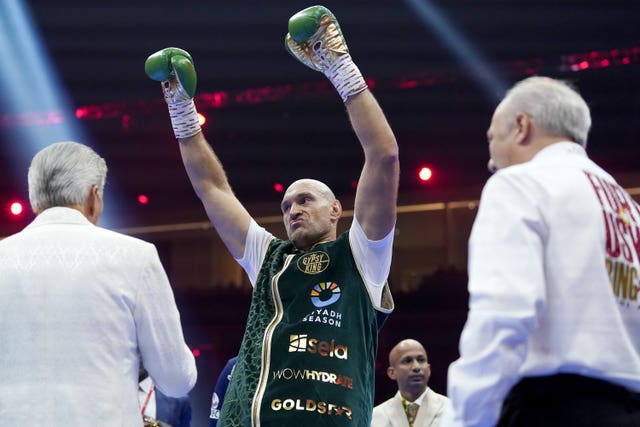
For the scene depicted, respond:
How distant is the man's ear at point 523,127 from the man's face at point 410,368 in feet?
12.0

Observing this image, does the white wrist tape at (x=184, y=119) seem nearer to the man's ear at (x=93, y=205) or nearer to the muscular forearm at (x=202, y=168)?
the muscular forearm at (x=202, y=168)

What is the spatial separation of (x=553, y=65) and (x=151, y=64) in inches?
197

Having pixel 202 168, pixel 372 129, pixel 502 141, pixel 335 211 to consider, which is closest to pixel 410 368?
pixel 335 211

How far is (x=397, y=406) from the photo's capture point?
17.0ft

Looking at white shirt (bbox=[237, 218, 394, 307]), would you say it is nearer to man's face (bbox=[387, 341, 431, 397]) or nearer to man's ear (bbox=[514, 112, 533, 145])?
man's ear (bbox=[514, 112, 533, 145])

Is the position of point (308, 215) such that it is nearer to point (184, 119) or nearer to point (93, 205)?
point (184, 119)

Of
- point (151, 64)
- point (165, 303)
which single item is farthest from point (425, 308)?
point (165, 303)

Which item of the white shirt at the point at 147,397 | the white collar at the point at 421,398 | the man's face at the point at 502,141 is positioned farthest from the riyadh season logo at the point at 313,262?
the white collar at the point at 421,398

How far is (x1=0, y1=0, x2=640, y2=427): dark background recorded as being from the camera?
22.1 ft

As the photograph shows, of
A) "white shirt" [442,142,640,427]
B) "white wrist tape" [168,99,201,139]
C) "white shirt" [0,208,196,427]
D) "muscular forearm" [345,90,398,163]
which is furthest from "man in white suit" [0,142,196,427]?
"white wrist tape" [168,99,201,139]

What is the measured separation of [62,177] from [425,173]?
22.9 ft

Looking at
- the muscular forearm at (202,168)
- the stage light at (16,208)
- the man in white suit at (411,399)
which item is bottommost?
the man in white suit at (411,399)

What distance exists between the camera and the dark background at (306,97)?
6.73m

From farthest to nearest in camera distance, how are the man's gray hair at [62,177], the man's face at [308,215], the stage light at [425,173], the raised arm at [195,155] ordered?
the stage light at [425,173] → the raised arm at [195,155] → the man's face at [308,215] → the man's gray hair at [62,177]
